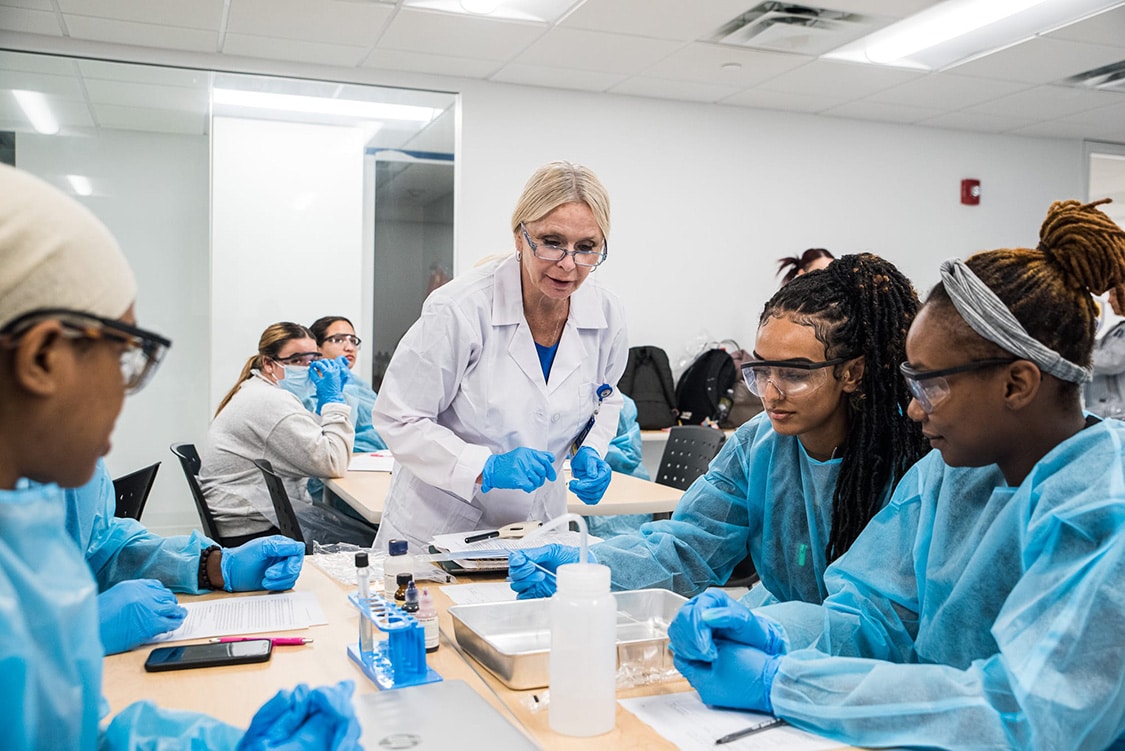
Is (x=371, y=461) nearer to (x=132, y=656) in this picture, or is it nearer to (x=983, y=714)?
(x=132, y=656)

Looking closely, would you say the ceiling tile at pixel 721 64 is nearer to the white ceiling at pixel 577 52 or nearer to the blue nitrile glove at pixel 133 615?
the white ceiling at pixel 577 52

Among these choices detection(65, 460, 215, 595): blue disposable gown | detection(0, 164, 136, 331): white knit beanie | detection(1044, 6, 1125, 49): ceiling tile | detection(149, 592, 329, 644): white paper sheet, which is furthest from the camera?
detection(1044, 6, 1125, 49): ceiling tile

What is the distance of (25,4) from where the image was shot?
13.0 feet

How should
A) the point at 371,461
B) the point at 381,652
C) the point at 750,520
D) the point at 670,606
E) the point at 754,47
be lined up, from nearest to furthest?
the point at 381,652 → the point at 670,606 → the point at 750,520 → the point at 371,461 → the point at 754,47

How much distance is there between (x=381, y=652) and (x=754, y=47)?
12.8 ft

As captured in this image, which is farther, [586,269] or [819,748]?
[586,269]

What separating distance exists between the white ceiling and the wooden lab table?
2.01 metres

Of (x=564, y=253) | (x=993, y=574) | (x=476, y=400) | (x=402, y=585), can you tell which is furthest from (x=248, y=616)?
(x=993, y=574)

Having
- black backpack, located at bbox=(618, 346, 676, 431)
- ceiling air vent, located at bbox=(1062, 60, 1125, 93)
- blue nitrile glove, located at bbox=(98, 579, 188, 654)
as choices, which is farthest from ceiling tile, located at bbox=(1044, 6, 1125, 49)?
blue nitrile glove, located at bbox=(98, 579, 188, 654)

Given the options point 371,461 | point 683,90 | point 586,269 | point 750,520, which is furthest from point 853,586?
point 683,90

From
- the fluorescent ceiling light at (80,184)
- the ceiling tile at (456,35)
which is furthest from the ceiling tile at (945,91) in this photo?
the fluorescent ceiling light at (80,184)

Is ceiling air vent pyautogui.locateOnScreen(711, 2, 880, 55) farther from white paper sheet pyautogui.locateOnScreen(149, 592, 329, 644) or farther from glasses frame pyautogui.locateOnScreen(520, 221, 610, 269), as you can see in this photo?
white paper sheet pyautogui.locateOnScreen(149, 592, 329, 644)

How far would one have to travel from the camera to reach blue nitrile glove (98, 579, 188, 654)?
129 centimetres

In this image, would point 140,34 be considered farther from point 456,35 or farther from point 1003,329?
point 1003,329
